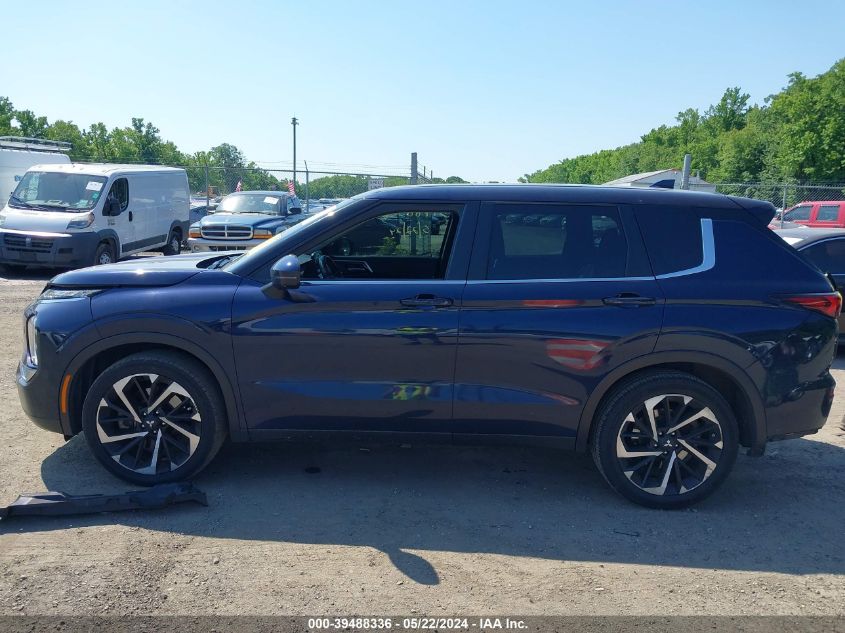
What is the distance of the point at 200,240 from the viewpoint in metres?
14.8

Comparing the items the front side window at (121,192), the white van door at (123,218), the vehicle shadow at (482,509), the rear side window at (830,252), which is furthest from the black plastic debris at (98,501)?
the front side window at (121,192)

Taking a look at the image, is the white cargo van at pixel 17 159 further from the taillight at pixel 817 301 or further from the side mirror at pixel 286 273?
the taillight at pixel 817 301

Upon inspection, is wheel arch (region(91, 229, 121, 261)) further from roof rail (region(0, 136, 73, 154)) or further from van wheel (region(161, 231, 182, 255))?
roof rail (region(0, 136, 73, 154))

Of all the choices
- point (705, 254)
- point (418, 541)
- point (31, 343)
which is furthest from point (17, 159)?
point (705, 254)

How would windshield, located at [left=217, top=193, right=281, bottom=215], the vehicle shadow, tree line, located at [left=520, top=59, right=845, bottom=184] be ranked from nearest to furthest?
the vehicle shadow → windshield, located at [left=217, top=193, right=281, bottom=215] → tree line, located at [left=520, top=59, right=845, bottom=184]

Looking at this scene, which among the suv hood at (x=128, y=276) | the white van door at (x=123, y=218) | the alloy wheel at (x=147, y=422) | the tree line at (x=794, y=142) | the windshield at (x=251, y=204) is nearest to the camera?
the alloy wheel at (x=147, y=422)

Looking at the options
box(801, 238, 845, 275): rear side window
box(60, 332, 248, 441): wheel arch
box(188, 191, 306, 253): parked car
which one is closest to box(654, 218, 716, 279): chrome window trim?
box(60, 332, 248, 441): wheel arch

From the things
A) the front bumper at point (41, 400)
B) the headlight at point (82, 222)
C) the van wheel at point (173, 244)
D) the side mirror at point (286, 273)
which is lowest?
the van wheel at point (173, 244)

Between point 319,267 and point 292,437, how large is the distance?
106 centimetres

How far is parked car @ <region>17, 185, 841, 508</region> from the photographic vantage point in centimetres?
405

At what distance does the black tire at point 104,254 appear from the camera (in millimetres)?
13480

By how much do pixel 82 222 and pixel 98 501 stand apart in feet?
35.2

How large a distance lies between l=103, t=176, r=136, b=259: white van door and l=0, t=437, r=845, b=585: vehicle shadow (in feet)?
33.3

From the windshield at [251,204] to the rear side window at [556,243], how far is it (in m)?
12.3
